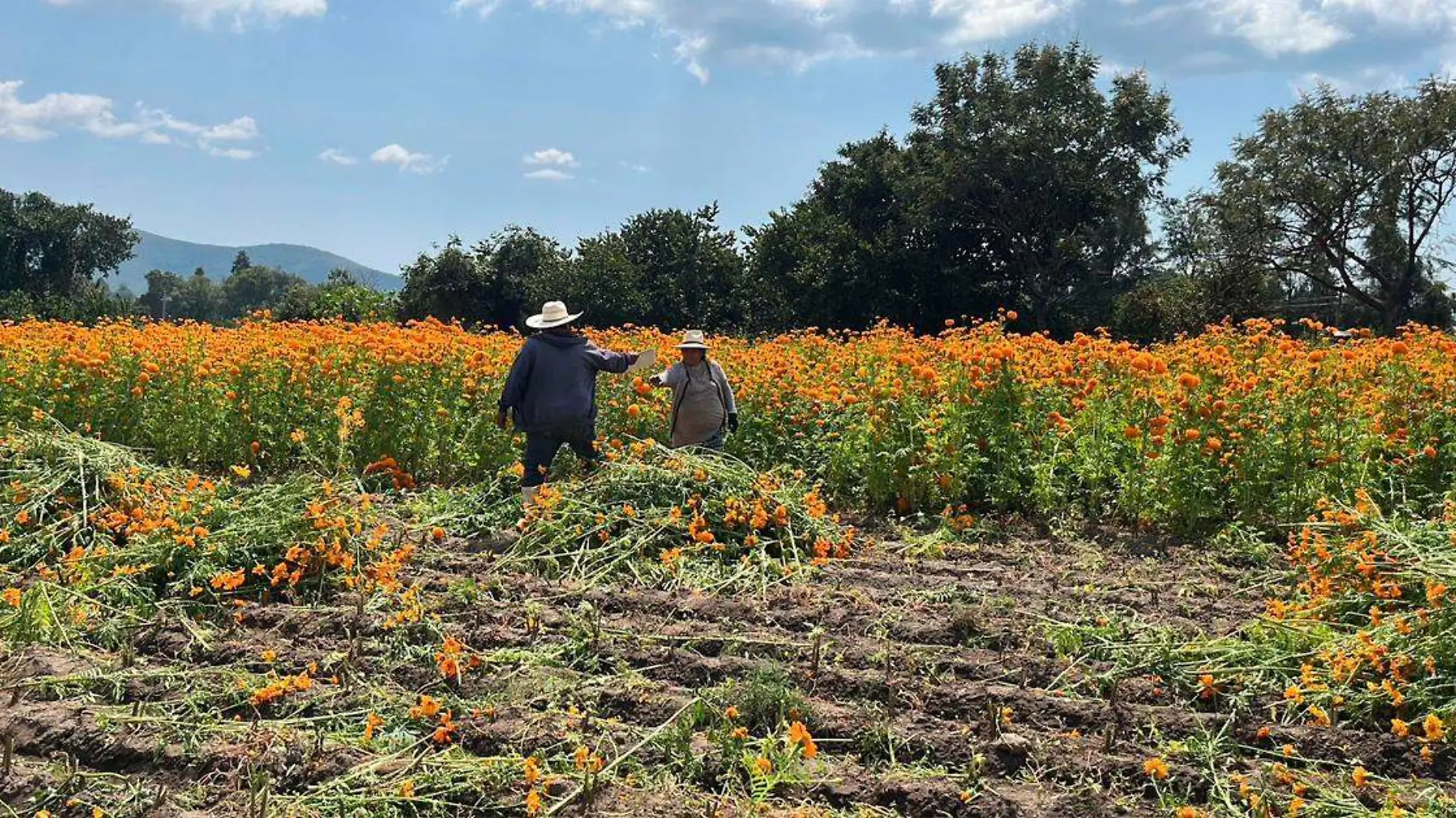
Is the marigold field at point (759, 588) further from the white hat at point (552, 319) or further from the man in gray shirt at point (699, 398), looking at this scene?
the white hat at point (552, 319)

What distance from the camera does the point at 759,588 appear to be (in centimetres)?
A: 536

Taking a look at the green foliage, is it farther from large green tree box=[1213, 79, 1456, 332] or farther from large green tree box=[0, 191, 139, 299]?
large green tree box=[0, 191, 139, 299]

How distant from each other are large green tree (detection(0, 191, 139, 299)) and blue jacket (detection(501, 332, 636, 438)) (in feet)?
210

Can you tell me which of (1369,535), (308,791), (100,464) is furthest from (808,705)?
(100,464)

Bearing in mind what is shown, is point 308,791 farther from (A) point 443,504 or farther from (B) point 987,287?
(B) point 987,287

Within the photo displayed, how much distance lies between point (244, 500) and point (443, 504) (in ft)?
3.93

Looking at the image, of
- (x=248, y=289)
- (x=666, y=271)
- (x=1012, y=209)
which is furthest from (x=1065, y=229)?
(x=248, y=289)

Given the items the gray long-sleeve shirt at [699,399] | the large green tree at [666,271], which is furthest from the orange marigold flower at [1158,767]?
the large green tree at [666,271]

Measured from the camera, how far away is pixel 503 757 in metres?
3.43

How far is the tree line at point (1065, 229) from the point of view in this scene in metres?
27.6

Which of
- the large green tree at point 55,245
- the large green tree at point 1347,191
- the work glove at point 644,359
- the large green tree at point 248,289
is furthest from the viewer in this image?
the large green tree at point 248,289

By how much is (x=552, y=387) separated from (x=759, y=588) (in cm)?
235

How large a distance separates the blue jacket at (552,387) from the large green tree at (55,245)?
6396 centimetres

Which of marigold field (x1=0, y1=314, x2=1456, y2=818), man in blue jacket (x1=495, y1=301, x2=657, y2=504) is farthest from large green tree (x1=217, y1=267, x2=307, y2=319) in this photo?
man in blue jacket (x1=495, y1=301, x2=657, y2=504)
